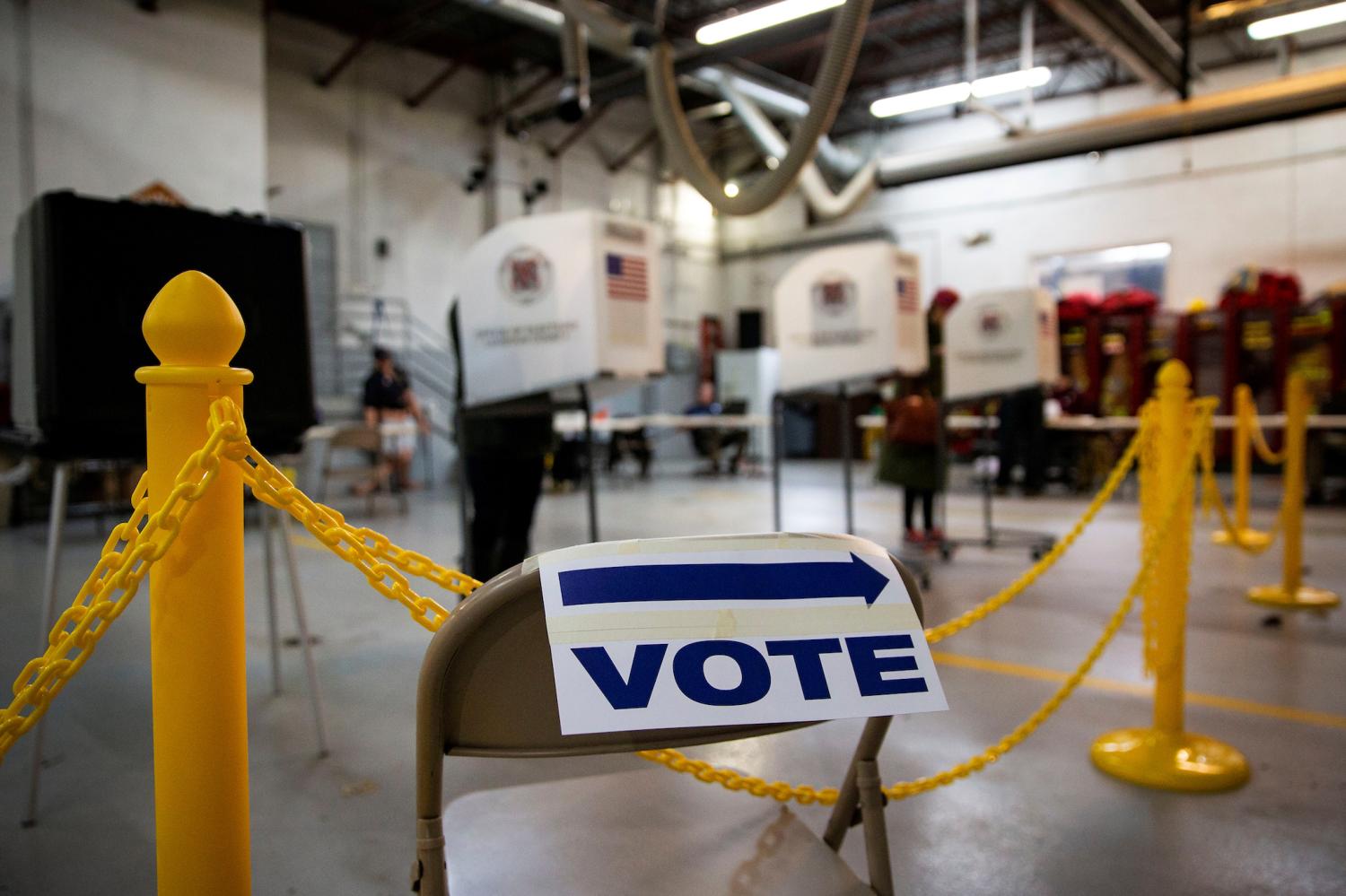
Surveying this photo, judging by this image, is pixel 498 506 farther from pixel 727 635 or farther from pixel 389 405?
pixel 389 405

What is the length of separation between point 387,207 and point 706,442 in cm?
569

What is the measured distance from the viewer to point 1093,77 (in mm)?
12664

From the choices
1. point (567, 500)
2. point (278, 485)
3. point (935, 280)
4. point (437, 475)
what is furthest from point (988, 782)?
point (935, 280)

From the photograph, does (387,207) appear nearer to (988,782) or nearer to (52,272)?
(52,272)

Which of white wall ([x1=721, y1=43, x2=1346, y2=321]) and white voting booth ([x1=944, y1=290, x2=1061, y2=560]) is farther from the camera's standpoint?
white wall ([x1=721, y1=43, x2=1346, y2=321])

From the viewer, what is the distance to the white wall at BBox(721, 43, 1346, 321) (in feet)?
36.3

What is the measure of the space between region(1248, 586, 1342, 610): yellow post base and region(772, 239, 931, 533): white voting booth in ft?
5.82

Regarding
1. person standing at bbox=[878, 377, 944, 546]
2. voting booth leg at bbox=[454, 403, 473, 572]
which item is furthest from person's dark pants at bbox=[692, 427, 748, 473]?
voting booth leg at bbox=[454, 403, 473, 572]

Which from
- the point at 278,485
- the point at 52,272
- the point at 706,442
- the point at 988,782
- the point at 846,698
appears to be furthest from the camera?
the point at 706,442

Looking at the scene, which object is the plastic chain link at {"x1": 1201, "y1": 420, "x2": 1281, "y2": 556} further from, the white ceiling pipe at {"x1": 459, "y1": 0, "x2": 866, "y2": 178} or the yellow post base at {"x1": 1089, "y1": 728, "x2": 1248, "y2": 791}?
the white ceiling pipe at {"x1": 459, "y1": 0, "x2": 866, "y2": 178}

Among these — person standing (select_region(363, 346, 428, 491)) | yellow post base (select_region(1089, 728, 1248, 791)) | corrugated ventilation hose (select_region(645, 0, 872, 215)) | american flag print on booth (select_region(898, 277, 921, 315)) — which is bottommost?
yellow post base (select_region(1089, 728, 1248, 791))

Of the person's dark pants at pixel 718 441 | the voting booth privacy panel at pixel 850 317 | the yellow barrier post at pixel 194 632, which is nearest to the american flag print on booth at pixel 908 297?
the voting booth privacy panel at pixel 850 317

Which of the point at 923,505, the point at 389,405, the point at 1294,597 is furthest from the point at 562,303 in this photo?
the point at 389,405

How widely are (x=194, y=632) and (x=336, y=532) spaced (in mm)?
174
